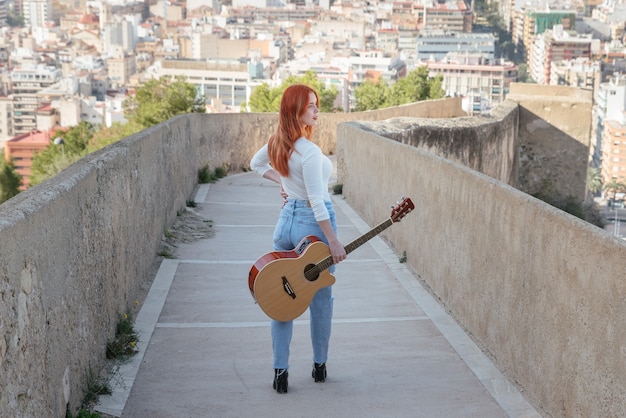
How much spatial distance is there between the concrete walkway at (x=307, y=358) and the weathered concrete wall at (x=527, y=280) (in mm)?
152

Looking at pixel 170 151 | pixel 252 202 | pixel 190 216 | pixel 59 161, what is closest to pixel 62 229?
pixel 170 151

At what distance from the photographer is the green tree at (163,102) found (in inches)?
1051

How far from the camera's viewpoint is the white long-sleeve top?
170 inches

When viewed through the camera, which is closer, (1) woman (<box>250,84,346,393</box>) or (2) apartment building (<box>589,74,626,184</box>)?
(1) woman (<box>250,84,346,393</box>)

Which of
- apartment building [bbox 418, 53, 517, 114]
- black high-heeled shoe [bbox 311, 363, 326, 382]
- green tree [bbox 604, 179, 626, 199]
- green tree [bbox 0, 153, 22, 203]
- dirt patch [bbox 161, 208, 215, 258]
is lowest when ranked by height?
green tree [bbox 604, 179, 626, 199]

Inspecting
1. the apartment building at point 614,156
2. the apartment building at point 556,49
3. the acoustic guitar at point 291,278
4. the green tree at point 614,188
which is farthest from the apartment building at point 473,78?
the acoustic guitar at point 291,278

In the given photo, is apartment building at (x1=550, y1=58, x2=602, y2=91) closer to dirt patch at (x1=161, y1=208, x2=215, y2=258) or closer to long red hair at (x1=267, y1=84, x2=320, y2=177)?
dirt patch at (x1=161, y1=208, x2=215, y2=258)

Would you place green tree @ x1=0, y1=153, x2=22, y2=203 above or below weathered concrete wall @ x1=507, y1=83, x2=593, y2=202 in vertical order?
below

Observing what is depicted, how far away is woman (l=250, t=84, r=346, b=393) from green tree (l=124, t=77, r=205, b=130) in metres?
21.6

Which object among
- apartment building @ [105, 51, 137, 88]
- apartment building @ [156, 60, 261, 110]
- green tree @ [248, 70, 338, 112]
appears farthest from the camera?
apartment building @ [105, 51, 137, 88]

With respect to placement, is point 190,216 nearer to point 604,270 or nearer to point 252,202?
point 252,202

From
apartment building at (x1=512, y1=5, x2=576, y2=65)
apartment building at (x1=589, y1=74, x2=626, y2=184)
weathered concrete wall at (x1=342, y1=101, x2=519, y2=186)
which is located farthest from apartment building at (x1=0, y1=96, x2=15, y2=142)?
weathered concrete wall at (x1=342, y1=101, x2=519, y2=186)

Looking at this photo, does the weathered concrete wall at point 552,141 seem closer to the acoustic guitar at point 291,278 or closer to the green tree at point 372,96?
the acoustic guitar at point 291,278

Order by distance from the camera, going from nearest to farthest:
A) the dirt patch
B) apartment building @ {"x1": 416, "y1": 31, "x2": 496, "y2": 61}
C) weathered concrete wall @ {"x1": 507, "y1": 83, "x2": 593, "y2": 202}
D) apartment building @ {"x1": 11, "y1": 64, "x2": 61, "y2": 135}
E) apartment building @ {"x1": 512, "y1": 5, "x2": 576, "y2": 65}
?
the dirt patch → weathered concrete wall @ {"x1": 507, "y1": 83, "x2": 593, "y2": 202} → apartment building @ {"x1": 11, "y1": 64, "x2": 61, "y2": 135} → apartment building @ {"x1": 416, "y1": 31, "x2": 496, "y2": 61} → apartment building @ {"x1": 512, "y1": 5, "x2": 576, "y2": 65}
